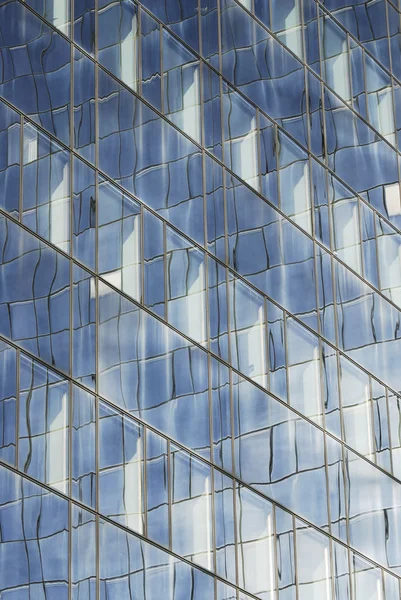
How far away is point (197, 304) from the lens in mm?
37844

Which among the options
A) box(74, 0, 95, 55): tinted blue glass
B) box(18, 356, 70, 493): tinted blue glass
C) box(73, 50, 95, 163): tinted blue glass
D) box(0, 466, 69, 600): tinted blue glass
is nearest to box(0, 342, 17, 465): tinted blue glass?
box(18, 356, 70, 493): tinted blue glass

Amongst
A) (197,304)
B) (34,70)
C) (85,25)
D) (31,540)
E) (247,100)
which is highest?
(247,100)

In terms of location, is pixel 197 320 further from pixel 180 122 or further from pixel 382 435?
pixel 382 435

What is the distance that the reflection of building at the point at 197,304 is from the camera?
3269cm

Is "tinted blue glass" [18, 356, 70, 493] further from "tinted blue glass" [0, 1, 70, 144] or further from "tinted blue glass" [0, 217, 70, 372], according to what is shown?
"tinted blue glass" [0, 1, 70, 144]

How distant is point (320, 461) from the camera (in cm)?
4072

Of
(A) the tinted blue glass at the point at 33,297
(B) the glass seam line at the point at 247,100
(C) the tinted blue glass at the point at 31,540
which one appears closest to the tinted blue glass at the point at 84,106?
(B) the glass seam line at the point at 247,100

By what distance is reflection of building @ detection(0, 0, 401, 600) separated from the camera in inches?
1287

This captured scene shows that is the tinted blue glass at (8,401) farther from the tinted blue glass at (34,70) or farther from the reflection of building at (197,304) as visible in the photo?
the tinted blue glass at (34,70)

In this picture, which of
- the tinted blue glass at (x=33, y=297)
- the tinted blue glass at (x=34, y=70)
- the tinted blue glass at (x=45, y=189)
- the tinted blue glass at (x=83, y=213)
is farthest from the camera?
the tinted blue glass at (x=83, y=213)

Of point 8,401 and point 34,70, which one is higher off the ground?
point 34,70

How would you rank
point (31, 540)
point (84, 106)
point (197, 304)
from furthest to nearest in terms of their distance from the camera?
point (197, 304) → point (84, 106) → point (31, 540)

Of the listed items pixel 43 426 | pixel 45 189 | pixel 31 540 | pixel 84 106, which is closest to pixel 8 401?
pixel 43 426

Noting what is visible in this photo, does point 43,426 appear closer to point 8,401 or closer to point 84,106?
point 8,401
